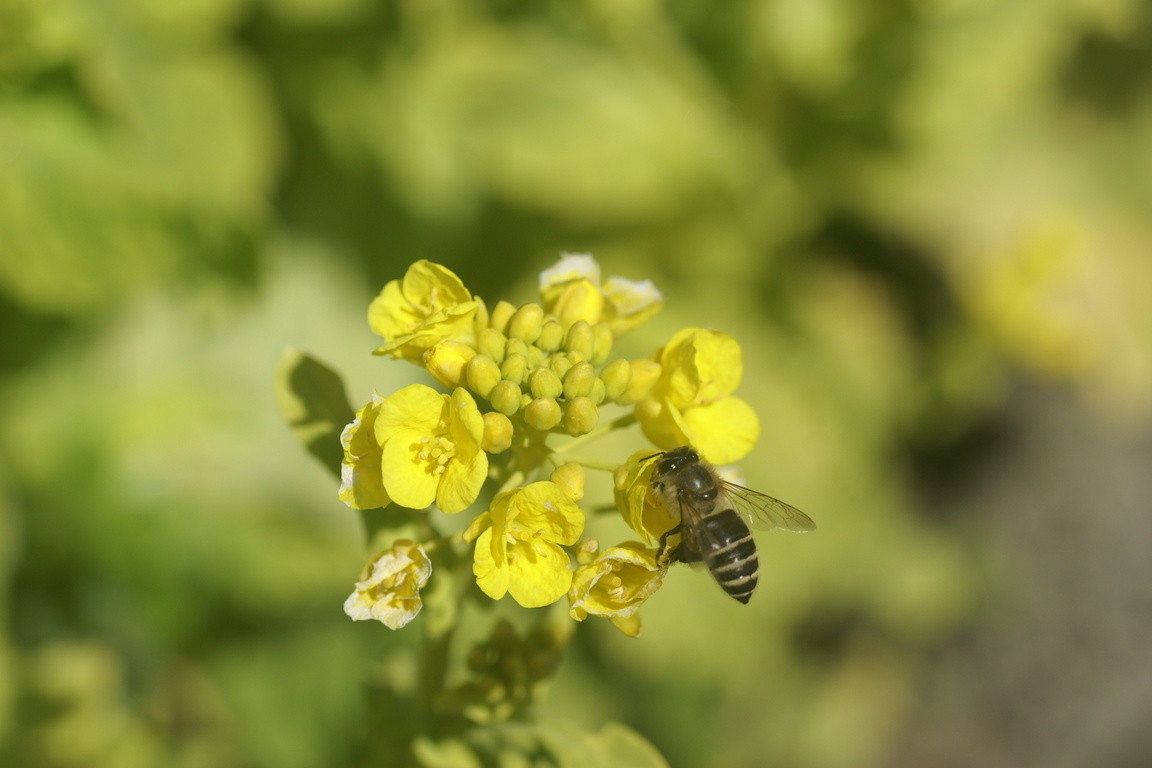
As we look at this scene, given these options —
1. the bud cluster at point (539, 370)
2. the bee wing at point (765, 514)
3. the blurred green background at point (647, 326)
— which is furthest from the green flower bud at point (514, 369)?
the blurred green background at point (647, 326)

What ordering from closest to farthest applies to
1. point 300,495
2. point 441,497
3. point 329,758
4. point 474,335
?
point 441,497
point 474,335
point 329,758
point 300,495

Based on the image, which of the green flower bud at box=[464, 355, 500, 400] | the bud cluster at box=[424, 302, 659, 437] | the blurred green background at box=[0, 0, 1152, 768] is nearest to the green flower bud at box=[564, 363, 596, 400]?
the bud cluster at box=[424, 302, 659, 437]

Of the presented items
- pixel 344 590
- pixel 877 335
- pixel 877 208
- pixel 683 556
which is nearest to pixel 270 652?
pixel 344 590

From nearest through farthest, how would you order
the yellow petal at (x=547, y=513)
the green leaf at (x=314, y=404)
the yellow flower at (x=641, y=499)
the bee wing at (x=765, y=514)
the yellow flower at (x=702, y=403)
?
1. the yellow petal at (x=547, y=513)
2. the yellow flower at (x=641, y=499)
3. the yellow flower at (x=702, y=403)
4. the green leaf at (x=314, y=404)
5. the bee wing at (x=765, y=514)

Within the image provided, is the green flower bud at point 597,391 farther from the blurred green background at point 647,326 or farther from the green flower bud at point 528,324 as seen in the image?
the blurred green background at point 647,326

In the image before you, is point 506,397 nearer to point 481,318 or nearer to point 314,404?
point 481,318

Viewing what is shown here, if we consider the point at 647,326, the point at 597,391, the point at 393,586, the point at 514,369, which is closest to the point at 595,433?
the point at 597,391

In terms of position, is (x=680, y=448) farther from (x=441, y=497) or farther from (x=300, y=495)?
(x=300, y=495)
